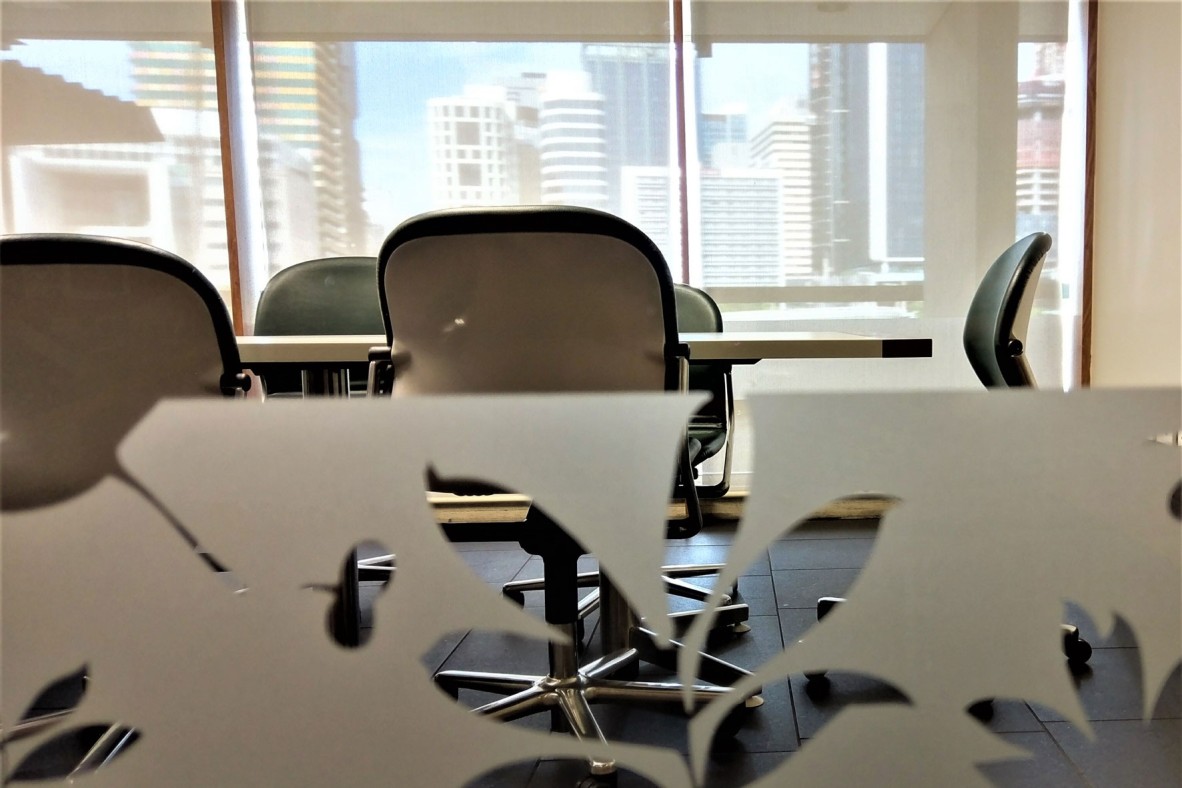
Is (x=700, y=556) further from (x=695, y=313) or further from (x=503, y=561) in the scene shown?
(x=695, y=313)

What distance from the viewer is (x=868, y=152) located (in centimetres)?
300

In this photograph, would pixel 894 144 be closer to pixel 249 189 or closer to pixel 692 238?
pixel 692 238

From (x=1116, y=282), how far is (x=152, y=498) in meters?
2.89

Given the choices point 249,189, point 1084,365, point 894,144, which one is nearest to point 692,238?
point 894,144

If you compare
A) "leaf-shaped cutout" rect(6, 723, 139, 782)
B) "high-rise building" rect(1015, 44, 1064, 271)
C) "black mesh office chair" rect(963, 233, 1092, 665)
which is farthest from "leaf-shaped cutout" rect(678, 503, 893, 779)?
"high-rise building" rect(1015, 44, 1064, 271)

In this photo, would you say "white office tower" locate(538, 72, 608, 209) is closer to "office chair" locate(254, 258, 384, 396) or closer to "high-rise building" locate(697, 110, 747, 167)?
"high-rise building" locate(697, 110, 747, 167)

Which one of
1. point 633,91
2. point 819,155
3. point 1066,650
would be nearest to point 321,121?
point 633,91

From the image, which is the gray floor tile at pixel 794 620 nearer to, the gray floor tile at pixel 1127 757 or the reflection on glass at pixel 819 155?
the gray floor tile at pixel 1127 757

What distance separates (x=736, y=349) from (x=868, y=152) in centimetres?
209

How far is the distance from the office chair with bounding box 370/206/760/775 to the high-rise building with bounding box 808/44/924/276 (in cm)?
210

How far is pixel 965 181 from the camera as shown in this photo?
2959 millimetres

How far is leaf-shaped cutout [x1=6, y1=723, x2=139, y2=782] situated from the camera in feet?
2.69

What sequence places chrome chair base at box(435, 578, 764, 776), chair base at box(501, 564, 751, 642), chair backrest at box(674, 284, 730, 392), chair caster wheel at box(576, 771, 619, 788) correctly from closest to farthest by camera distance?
chair caster wheel at box(576, 771, 619, 788) → chrome chair base at box(435, 578, 764, 776) → chair base at box(501, 564, 751, 642) → chair backrest at box(674, 284, 730, 392)

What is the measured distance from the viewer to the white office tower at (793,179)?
3.01 m
